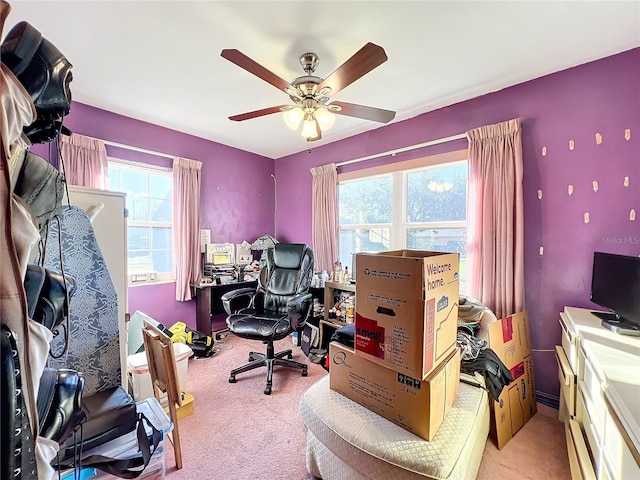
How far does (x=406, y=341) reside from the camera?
3.52ft

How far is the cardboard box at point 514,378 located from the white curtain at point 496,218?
221 millimetres

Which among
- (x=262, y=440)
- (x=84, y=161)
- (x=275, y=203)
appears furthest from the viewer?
Result: (x=275, y=203)

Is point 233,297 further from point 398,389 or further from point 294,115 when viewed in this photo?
point 398,389

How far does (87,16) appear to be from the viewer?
1.50 meters

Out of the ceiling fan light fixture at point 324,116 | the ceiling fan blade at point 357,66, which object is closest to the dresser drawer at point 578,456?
the ceiling fan blade at point 357,66

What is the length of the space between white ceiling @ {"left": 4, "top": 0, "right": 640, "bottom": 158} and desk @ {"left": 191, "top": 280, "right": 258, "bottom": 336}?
1.96m

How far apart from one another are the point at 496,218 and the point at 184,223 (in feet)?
10.1

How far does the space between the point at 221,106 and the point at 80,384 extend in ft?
8.02

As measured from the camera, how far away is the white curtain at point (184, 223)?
3.08 meters

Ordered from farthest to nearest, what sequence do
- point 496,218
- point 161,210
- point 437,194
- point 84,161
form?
point 161,210 → point 437,194 → point 84,161 → point 496,218

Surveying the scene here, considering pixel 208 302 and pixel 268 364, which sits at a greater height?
pixel 208 302

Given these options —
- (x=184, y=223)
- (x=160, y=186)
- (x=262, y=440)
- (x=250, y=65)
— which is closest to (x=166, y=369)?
(x=262, y=440)

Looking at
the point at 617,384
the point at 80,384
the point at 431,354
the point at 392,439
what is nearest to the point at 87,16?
the point at 80,384

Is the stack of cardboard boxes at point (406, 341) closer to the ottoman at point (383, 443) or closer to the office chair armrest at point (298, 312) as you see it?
the ottoman at point (383, 443)
